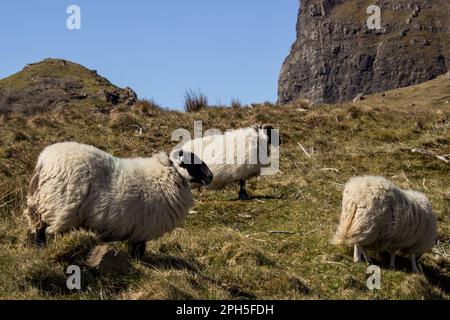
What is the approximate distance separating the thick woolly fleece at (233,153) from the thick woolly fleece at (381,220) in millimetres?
5028

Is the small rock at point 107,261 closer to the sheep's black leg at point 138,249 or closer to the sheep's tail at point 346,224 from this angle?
the sheep's black leg at point 138,249

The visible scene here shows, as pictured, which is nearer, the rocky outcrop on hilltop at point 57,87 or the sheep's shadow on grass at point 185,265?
the sheep's shadow on grass at point 185,265

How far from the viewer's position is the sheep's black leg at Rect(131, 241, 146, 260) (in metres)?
7.82

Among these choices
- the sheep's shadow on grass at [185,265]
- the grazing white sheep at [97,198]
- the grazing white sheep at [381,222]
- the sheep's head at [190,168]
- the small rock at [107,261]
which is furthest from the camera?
the grazing white sheep at [381,222]

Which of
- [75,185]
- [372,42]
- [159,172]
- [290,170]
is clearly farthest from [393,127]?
[372,42]

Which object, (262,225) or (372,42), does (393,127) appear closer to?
(262,225)

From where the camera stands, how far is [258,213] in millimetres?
12438

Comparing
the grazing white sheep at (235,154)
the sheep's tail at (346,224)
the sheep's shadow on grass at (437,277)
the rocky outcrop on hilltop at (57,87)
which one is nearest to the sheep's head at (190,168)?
the sheep's tail at (346,224)

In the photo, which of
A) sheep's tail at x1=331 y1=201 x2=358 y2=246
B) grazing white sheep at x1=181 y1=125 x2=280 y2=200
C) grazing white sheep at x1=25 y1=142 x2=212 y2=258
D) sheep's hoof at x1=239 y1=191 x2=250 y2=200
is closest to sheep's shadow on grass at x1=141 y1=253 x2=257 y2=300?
grazing white sheep at x1=25 y1=142 x2=212 y2=258

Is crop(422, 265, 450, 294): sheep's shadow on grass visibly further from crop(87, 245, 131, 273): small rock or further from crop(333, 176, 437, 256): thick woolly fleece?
crop(87, 245, 131, 273): small rock

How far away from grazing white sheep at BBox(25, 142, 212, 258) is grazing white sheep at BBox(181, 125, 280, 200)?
5925 mm

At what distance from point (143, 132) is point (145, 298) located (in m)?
13.4

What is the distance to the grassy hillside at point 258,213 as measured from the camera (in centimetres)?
699

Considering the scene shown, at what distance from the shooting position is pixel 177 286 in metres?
6.66
